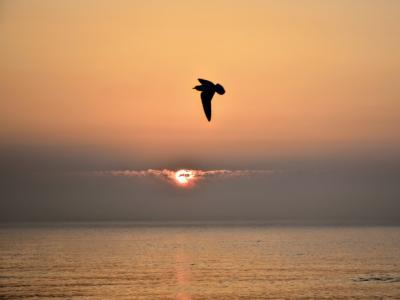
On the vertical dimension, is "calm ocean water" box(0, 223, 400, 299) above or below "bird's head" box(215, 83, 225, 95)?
below

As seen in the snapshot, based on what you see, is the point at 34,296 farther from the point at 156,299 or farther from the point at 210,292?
the point at 210,292

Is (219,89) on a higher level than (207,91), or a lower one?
lower

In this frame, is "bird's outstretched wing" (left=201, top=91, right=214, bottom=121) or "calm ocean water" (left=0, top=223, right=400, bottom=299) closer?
"bird's outstretched wing" (left=201, top=91, right=214, bottom=121)

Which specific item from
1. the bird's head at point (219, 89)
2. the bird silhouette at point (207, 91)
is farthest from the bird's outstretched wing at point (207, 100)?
the bird's head at point (219, 89)

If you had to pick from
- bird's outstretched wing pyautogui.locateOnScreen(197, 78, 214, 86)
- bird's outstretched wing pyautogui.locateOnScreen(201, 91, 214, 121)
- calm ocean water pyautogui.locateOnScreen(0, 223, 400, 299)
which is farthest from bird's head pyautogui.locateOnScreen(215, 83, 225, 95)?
calm ocean water pyautogui.locateOnScreen(0, 223, 400, 299)

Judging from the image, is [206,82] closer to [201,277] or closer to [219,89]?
[219,89]

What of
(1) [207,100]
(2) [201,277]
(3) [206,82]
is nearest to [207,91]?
(3) [206,82]

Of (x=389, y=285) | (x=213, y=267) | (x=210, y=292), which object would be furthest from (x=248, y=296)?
(x=213, y=267)

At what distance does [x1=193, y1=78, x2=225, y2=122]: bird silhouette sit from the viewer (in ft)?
101

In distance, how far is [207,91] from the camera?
31.8 metres

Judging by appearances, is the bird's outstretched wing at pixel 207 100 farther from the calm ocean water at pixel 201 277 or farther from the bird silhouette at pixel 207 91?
the calm ocean water at pixel 201 277

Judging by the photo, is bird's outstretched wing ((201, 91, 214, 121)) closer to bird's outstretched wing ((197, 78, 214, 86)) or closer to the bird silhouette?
the bird silhouette

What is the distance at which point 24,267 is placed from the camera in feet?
373

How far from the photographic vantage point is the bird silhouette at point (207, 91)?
3082 centimetres
